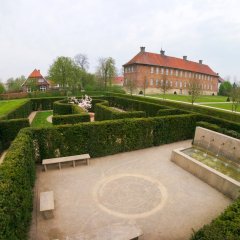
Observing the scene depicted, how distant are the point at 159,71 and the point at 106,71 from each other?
1513cm

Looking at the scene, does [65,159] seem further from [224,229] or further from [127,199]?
[224,229]

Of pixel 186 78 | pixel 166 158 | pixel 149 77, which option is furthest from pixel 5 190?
pixel 186 78

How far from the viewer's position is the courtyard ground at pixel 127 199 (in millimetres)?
→ 5715

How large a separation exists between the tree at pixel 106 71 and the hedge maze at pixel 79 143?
40.6m

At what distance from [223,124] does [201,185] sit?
6920 millimetres

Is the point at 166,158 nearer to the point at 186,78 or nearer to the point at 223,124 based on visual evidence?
the point at 223,124

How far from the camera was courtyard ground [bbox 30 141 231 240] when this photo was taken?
18.7ft

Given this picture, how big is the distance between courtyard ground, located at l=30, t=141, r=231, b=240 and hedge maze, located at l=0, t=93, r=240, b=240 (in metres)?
0.88

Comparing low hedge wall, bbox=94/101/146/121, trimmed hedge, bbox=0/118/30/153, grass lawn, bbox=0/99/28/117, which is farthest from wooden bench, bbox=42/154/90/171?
grass lawn, bbox=0/99/28/117

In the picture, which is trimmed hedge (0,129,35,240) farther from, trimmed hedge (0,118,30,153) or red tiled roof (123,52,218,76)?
red tiled roof (123,52,218,76)

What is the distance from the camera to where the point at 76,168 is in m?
9.40

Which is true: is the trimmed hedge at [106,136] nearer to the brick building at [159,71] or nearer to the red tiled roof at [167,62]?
the brick building at [159,71]

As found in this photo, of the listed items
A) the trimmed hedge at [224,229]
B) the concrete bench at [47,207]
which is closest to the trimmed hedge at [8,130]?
the concrete bench at [47,207]

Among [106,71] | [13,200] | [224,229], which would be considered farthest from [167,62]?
[13,200]
